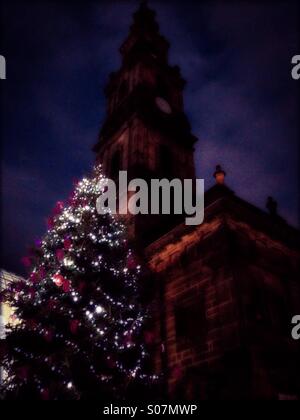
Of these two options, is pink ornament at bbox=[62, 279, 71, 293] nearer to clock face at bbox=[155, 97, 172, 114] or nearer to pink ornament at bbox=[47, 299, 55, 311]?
pink ornament at bbox=[47, 299, 55, 311]

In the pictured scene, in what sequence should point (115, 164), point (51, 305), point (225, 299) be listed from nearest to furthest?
point (51, 305) → point (225, 299) → point (115, 164)

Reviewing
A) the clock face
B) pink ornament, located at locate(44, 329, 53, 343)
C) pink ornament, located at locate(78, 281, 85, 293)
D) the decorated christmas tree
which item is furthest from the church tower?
pink ornament, located at locate(44, 329, 53, 343)

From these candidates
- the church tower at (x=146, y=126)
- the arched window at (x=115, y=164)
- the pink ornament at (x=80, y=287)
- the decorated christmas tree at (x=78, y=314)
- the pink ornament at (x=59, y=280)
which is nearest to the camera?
the decorated christmas tree at (x=78, y=314)

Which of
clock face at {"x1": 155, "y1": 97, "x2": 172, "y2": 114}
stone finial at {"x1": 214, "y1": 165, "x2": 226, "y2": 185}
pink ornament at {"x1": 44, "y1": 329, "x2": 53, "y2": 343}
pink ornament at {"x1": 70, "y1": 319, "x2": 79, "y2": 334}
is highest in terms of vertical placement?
clock face at {"x1": 155, "y1": 97, "x2": 172, "y2": 114}

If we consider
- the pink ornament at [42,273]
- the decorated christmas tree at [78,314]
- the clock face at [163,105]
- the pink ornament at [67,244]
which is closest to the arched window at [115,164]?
the clock face at [163,105]

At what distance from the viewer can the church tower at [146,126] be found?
21.5m

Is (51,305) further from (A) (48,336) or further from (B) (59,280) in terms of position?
(A) (48,336)

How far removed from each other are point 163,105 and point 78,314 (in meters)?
17.3

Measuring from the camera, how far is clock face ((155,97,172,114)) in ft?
83.6

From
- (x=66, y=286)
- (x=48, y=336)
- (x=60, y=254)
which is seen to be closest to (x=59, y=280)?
(x=66, y=286)

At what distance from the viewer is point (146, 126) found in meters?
23.4

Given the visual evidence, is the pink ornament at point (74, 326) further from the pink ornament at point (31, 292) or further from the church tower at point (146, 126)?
the church tower at point (146, 126)

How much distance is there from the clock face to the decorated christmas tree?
11.9 metres
